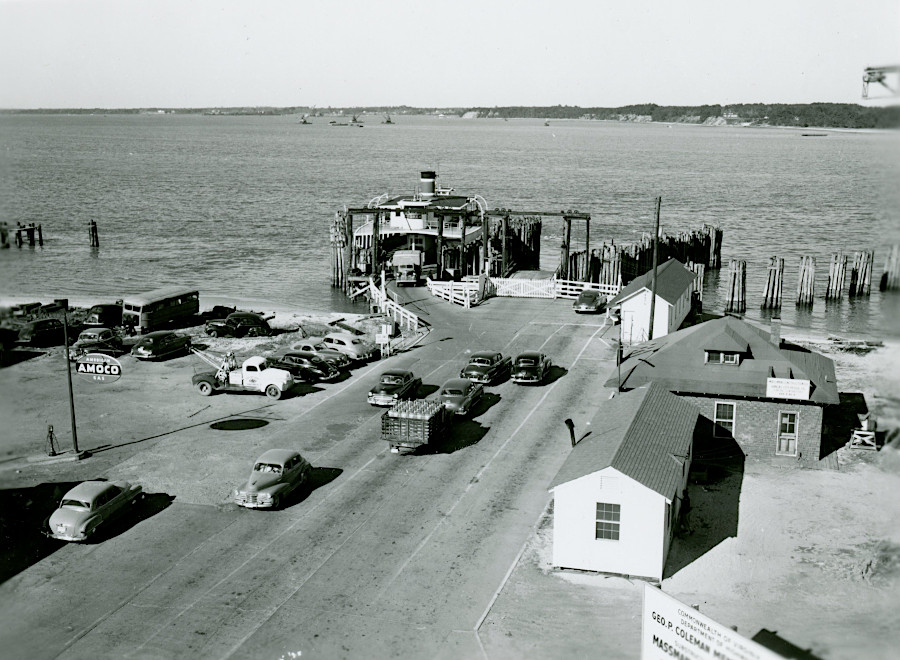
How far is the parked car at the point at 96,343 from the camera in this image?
1842 inches

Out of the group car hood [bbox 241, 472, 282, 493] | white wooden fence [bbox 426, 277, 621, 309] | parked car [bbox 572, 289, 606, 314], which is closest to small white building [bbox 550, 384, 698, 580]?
car hood [bbox 241, 472, 282, 493]

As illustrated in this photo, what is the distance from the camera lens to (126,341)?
51.2 metres

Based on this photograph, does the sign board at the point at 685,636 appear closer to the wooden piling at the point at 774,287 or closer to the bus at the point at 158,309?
the bus at the point at 158,309

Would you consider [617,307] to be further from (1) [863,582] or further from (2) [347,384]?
(1) [863,582]

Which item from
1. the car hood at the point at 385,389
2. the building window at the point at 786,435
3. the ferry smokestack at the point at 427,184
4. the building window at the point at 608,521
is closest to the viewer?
the building window at the point at 608,521

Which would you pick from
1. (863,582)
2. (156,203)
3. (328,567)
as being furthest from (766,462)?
(156,203)

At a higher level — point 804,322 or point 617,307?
point 617,307

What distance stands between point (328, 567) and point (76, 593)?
644cm

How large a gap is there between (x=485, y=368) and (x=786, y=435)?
44.5 feet

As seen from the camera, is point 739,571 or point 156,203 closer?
point 739,571

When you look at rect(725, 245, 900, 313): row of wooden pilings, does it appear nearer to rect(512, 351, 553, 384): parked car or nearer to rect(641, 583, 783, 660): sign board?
rect(512, 351, 553, 384): parked car

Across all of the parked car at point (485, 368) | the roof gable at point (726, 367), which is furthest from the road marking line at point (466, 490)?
the roof gable at point (726, 367)

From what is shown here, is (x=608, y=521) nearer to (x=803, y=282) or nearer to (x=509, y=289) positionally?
(x=509, y=289)

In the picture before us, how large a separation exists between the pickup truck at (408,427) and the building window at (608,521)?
31.3ft
